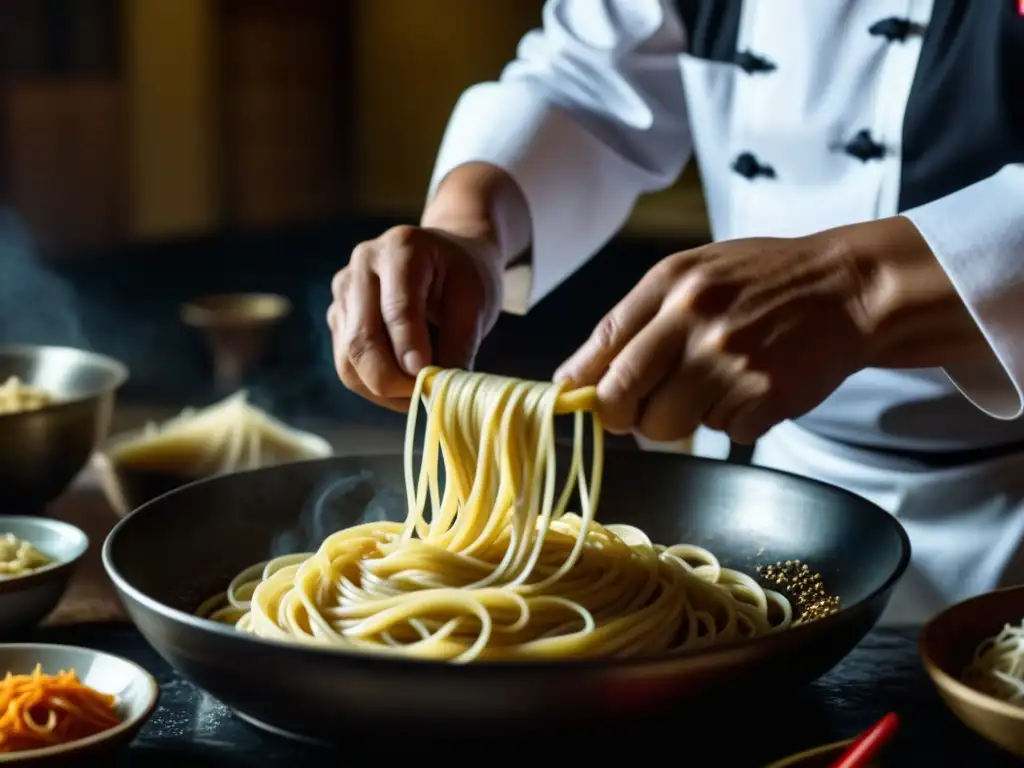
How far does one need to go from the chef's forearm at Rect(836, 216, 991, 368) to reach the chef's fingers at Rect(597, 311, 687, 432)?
0.24 meters

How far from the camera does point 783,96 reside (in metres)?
2.09

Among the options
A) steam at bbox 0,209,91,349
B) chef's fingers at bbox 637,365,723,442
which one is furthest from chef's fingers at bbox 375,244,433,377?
steam at bbox 0,209,91,349

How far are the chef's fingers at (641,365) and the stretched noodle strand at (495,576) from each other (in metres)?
0.03

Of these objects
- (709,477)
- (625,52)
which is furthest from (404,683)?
(625,52)

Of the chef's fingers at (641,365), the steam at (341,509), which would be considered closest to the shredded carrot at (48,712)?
the steam at (341,509)

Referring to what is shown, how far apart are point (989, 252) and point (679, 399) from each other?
0.43 meters

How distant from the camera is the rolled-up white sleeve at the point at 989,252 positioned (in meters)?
1.53

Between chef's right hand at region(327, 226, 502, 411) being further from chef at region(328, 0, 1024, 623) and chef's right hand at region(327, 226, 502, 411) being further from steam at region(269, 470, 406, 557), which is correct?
steam at region(269, 470, 406, 557)

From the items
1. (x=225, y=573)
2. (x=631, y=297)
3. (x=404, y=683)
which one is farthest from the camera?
(x=225, y=573)

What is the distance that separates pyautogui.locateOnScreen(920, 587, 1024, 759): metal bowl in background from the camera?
1.18m

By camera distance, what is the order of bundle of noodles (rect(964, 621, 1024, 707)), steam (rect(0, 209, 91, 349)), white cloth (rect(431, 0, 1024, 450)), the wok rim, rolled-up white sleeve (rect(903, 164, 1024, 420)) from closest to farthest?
1. the wok rim
2. bundle of noodles (rect(964, 621, 1024, 707))
3. rolled-up white sleeve (rect(903, 164, 1024, 420))
4. white cloth (rect(431, 0, 1024, 450))
5. steam (rect(0, 209, 91, 349))

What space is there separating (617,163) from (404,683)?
57.5 inches

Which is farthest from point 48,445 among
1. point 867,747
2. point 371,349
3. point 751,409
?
point 867,747

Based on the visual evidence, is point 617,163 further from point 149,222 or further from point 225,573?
point 149,222
